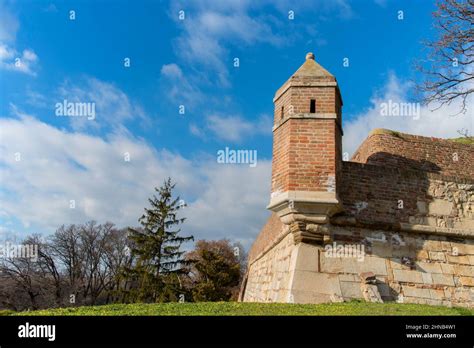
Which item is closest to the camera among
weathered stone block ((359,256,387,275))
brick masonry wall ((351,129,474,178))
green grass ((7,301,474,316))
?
green grass ((7,301,474,316))

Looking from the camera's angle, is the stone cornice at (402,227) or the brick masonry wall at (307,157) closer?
the brick masonry wall at (307,157)

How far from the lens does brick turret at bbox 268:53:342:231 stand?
7.61 m

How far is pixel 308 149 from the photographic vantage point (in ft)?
25.7

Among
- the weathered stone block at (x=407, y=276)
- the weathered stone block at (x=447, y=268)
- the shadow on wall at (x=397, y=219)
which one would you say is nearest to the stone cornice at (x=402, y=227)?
the shadow on wall at (x=397, y=219)

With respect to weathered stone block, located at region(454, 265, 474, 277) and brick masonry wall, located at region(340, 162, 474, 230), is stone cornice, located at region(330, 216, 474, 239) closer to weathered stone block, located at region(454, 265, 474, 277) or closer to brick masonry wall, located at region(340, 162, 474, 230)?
brick masonry wall, located at region(340, 162, 474, 230)

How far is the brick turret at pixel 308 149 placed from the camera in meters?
7.61

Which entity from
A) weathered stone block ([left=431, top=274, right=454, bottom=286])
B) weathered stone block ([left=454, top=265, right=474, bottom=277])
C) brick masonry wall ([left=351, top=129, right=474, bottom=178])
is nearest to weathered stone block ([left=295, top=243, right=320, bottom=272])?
weathered stone block ([left=431, top=274, right=454, bottom=286])

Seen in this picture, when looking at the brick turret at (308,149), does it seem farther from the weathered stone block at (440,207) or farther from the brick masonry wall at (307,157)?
the weathered stone block at (440,207)

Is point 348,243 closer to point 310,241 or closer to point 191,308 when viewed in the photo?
point 310,241

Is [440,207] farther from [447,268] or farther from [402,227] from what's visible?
[447,268]

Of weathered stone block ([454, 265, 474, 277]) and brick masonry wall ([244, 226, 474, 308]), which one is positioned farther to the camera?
weathered stone block ([454, 265, 474, 277])

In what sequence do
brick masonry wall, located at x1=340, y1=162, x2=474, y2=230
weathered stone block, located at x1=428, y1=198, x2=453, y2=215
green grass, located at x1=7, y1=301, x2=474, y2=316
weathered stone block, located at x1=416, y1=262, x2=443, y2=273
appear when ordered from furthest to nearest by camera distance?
1. weathered stone block, located at x1=428, y1=198, x2=453, y2=215
2. brick masonry wall, located at x1=340, y1=162, x2=474, y2=230
3. weathered stone block, located at x1=416, y1=262, x2=443, y2=273
4. green grass, located at x1=7, y1=301, x2=474, y2=316
